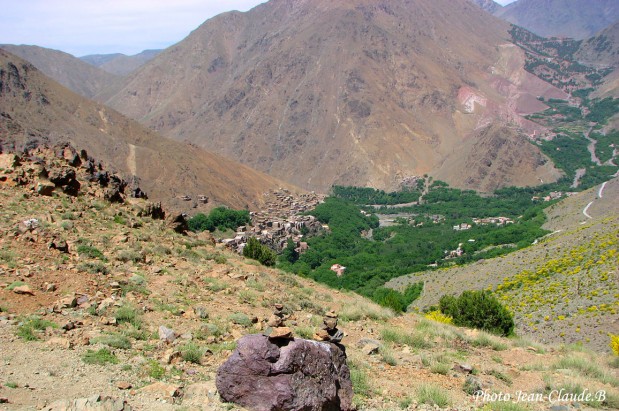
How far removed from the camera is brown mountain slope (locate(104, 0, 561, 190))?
131 metres

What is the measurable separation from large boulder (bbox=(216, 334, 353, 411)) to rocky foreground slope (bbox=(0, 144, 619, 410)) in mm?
381

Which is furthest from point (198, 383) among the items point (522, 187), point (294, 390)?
point (522, 187)

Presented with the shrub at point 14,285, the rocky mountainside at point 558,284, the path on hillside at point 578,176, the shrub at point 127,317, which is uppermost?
the path on hillside at point 578,176

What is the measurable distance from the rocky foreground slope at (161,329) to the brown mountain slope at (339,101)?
109105mm

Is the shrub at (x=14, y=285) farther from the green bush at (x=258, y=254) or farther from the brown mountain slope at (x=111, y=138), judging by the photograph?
the brown mountain slope at (x=111, y=138)

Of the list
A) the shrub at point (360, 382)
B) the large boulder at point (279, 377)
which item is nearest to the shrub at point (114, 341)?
the large boulder at point (279, 377)

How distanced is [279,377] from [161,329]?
148 inches

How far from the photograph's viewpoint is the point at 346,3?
190m

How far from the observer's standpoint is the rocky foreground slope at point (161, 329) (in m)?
8.43

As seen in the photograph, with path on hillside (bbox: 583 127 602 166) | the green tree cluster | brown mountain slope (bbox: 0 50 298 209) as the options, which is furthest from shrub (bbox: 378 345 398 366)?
path on hillside (bbox: 583 127 602 166)

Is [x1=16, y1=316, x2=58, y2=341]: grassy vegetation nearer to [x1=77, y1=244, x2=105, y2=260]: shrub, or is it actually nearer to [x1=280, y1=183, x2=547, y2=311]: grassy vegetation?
[x1=77, y1=244, x2=105, y2=260]: shrub

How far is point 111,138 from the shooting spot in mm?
75438

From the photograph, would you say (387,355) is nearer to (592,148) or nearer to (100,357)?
(100,357)

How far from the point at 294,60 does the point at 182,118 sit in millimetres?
42434
